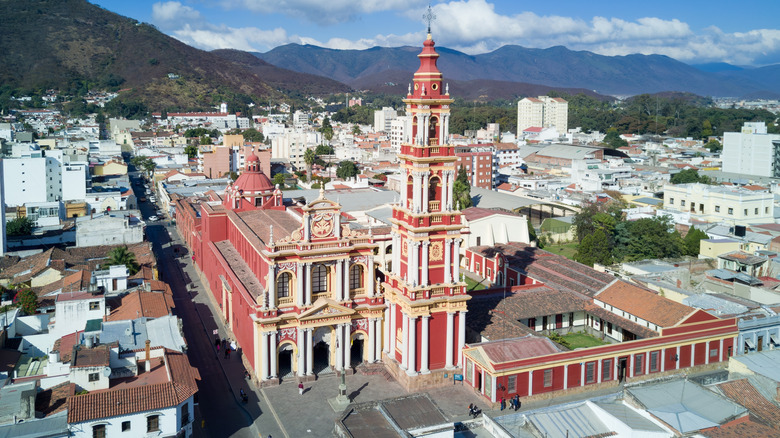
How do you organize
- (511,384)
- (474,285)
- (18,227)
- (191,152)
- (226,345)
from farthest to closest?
(191,152) → (18,227) → (474,285) → (226,345) → (511,384)

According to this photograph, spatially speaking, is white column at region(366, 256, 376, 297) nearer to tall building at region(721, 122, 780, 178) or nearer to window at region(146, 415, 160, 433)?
window at region(146, 415, 160, 433)

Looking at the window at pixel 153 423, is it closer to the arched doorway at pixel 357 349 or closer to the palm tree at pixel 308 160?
the arched doorway at pixel 357 349

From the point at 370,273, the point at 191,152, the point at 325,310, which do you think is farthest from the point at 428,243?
the point at 191,152

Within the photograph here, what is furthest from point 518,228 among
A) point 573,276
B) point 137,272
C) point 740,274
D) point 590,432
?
point 590,432

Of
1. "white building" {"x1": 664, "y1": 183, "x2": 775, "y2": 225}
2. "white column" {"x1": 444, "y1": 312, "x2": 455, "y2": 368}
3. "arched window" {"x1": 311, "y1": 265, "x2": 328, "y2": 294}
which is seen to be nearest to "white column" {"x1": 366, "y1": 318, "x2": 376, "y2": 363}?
"arched window" {"x1": 311, "y1": 265, "x2": 328, "y2": 294}

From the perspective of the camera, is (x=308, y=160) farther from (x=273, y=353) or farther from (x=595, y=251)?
(x=273, y=353)

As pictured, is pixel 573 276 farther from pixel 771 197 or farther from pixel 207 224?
pixel 771 197

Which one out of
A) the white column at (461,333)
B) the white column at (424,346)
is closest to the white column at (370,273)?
the white column at (424,346)
